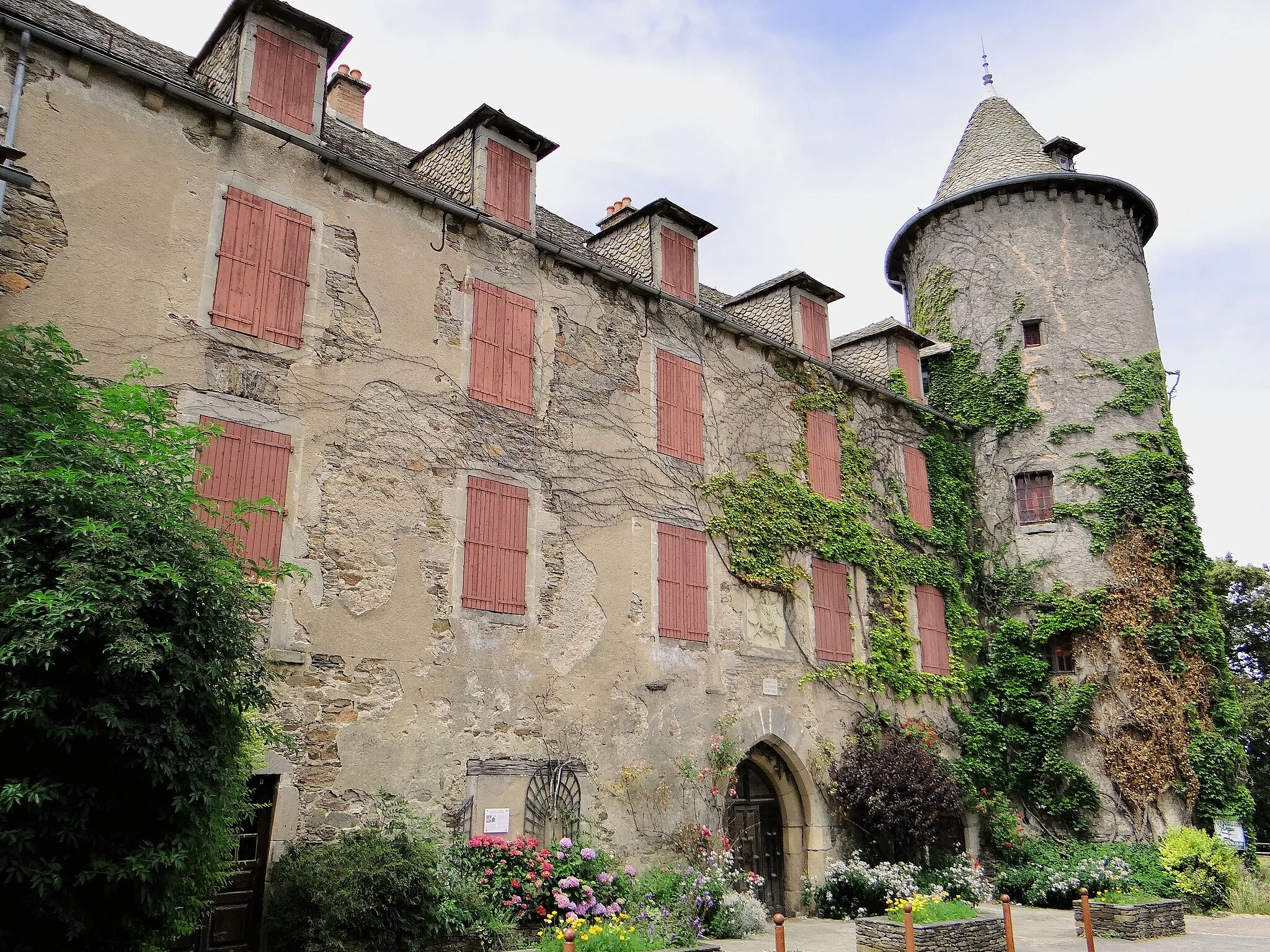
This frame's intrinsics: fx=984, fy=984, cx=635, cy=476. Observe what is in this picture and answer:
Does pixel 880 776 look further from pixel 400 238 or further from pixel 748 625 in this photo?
pixel 400 238

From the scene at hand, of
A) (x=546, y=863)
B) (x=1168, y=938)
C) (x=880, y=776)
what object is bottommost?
(x=1168, y=938)

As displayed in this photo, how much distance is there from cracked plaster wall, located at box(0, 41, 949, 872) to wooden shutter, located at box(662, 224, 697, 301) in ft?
1.23

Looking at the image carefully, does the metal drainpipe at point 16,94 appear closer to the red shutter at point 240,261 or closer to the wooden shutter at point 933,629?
the red shutter at point 240,261

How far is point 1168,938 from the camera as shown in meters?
11.5

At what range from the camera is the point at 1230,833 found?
15258mm

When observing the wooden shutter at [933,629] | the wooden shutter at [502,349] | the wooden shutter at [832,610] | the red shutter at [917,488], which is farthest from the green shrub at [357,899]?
the red shutter at [917,488]

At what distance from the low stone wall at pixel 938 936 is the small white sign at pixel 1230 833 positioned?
7434 millimetres

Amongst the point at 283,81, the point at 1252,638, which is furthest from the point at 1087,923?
Answer: the point at 1252,638

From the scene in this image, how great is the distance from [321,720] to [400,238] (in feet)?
17.4

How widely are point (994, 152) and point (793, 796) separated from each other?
13.4 metres

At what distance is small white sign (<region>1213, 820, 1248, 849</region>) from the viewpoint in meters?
15.2

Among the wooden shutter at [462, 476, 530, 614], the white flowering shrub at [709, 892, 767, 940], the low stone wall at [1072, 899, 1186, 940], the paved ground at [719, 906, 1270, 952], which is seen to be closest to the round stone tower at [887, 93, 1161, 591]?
the paved ground at [719, 906, 1270, 952]

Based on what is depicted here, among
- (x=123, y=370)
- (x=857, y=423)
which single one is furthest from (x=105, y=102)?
(x=857, y=423)

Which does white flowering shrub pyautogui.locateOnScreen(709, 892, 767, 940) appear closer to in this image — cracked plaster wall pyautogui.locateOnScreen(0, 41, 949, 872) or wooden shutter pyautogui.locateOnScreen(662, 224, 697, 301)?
cracked plaster wall pyautogui.locateOnScreen(0, 41, 949, 872)
